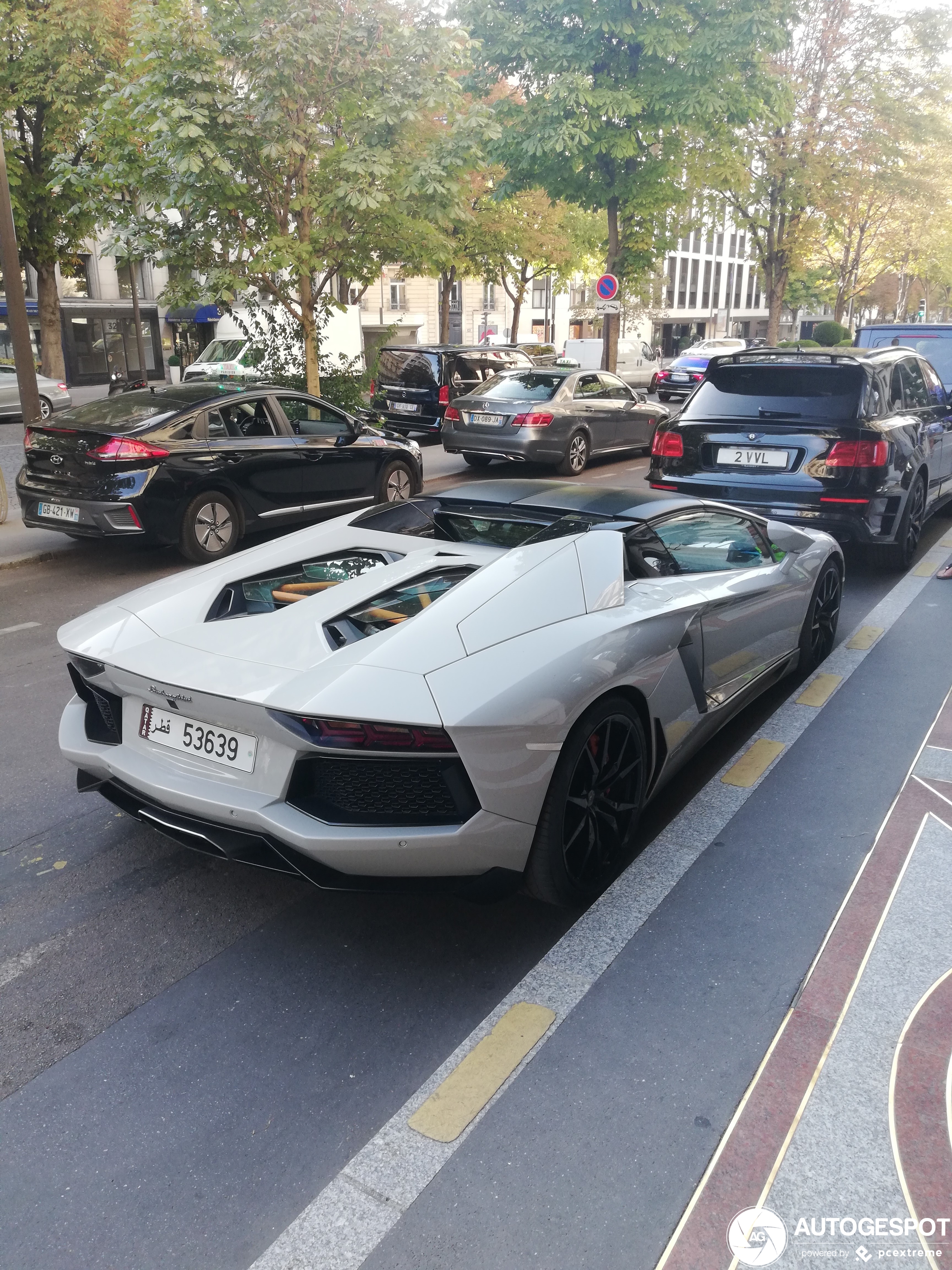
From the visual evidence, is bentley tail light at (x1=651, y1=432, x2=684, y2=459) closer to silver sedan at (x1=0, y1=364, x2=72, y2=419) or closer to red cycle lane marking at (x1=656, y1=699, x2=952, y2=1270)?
red cycle lane marking at (x1=656, y1=699, x2=952, y2=1270)

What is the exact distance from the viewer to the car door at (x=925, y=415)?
28.3 ft

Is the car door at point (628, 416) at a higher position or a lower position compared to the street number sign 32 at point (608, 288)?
lower

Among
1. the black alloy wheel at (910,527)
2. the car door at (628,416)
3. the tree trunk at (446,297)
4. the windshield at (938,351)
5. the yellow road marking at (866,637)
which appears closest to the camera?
the yellow road marking at (866,637)

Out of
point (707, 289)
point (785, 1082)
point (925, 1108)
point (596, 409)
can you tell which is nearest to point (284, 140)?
point (596, 409)

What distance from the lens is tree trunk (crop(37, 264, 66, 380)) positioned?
94.6ft

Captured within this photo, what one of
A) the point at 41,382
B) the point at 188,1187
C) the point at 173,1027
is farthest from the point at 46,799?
the point at 41,382

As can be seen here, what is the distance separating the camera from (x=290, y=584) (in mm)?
3912

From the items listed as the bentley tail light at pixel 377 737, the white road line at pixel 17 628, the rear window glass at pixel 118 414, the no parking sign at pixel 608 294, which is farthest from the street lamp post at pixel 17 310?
the no parking sign at pixel 608 294

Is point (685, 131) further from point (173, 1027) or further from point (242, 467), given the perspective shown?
point (173, 1027)

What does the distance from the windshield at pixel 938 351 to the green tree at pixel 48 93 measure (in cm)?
1707

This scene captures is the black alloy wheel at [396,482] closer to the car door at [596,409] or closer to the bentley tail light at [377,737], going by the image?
the car door at [596,409]

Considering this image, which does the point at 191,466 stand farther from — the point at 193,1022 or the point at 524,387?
the point at 524,387

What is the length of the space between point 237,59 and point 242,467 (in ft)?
20.8

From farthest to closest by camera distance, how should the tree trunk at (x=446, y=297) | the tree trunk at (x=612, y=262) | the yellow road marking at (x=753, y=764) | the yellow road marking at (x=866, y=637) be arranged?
1. the tree trunk at (x=446, y=297)
2. the tree trunk at (x=612, y=262)
3. the yellow road marking at (x=866, y=637)
4. the yellow road marking at (x=753, y=764)
